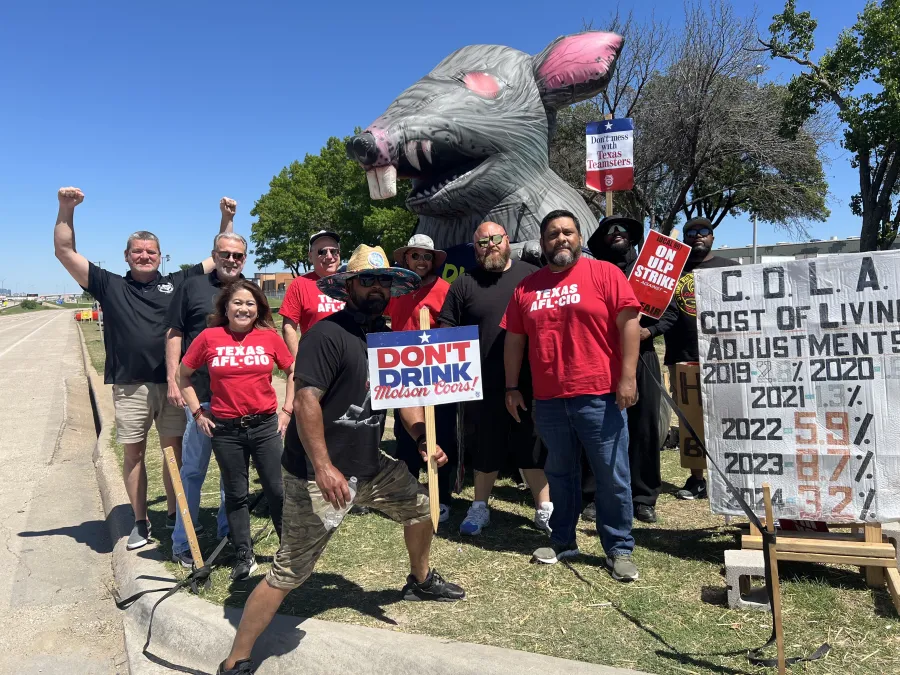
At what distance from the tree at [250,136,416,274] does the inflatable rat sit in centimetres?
2097

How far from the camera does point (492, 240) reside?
360cm

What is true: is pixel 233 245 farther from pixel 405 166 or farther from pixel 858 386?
pixel 858 386

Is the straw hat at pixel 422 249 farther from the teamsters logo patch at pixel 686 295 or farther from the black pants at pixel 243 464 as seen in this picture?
the teamsters logo patch at pixel 686 295

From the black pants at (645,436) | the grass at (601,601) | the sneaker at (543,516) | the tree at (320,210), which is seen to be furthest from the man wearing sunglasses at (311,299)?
the tree at (320,210)

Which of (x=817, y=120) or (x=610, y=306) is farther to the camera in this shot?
(x=817, y=120)

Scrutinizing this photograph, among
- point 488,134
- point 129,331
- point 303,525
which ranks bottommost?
point 303,525

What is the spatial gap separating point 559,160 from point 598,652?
17942 mm

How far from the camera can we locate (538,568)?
3.24 metres

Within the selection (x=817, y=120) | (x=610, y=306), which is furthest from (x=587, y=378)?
(x=817, y=120)

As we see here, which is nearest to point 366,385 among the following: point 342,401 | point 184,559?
point 342,401

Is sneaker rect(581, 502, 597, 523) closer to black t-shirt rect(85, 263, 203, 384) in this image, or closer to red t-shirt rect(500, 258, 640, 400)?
red t-shirt rect(500, 258, 640, 400)

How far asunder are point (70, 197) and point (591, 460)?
3.17 meters

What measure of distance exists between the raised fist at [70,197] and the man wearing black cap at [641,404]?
2.99 meters

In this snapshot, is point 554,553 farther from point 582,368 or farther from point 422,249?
point 422,249
